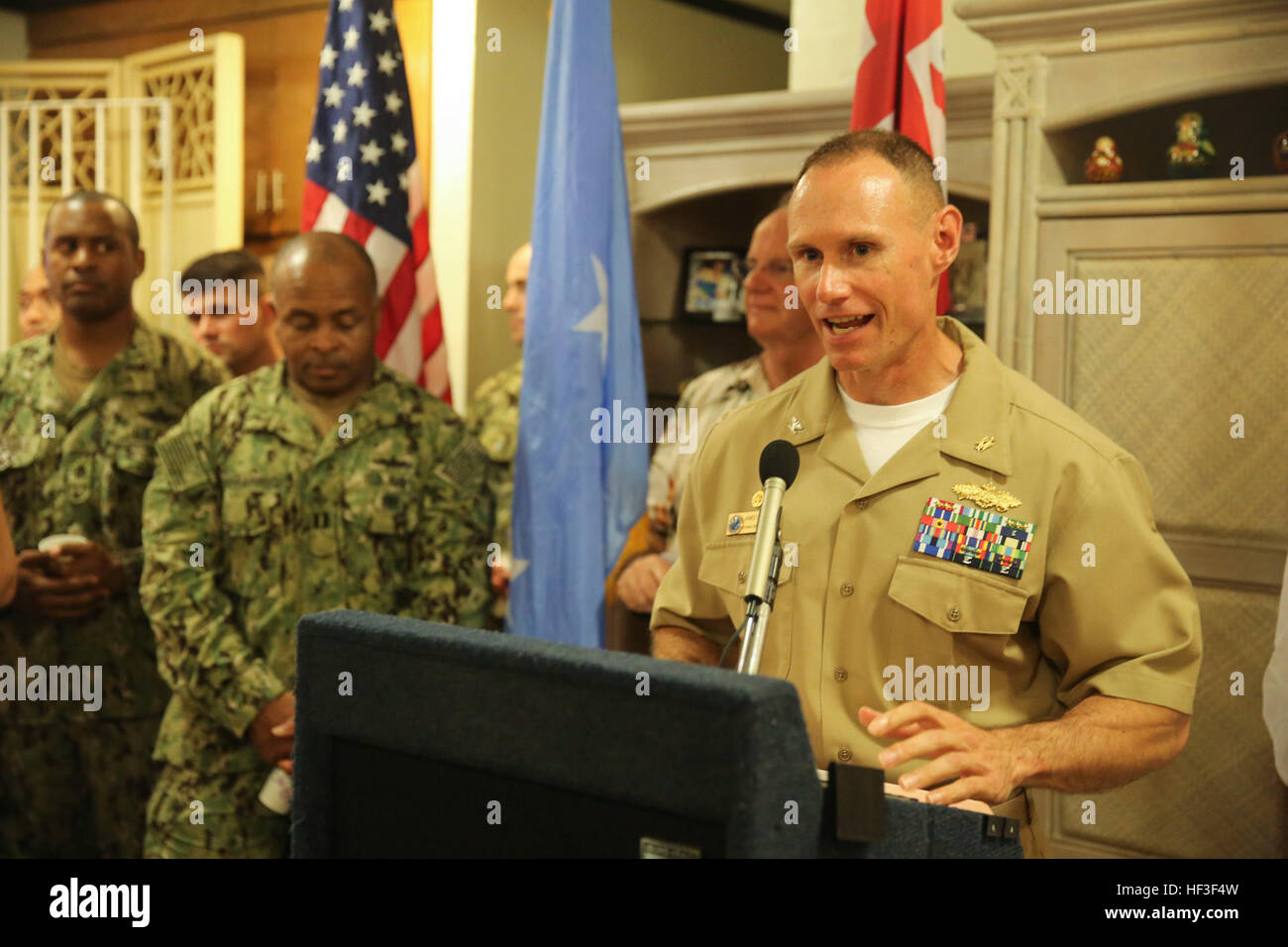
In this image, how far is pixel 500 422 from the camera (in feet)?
11.8

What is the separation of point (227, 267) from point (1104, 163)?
90.8 inches

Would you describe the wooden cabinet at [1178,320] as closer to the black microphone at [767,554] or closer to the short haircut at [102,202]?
the black microphone at [767,554]

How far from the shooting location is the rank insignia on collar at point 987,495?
153 centimetres

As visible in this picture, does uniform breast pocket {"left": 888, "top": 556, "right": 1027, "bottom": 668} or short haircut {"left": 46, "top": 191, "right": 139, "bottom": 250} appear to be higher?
short haircut {"left": 46, "top": 191, "right": 139, "bottom": 250}

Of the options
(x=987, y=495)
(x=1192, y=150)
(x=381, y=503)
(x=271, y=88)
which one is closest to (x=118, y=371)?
(x=381, y=503)

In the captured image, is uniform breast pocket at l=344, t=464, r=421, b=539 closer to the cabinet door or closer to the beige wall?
the cabinet door

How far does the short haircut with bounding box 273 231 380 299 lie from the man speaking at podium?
1366 millimetres

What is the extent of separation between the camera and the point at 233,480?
2709 mm

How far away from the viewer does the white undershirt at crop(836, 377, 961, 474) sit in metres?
1.64

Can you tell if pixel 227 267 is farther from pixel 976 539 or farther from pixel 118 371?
pixel 976 539

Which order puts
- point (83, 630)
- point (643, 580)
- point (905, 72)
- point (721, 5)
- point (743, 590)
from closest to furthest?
point (743, 590) < point (905, 72) < point (643, 580) < point (83, 630) < point (721, 5)

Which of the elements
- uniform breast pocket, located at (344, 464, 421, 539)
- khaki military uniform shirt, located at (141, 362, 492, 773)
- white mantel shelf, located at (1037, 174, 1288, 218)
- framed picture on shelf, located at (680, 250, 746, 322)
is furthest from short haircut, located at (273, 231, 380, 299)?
white mantel shelf, located at (1037, 174, 1288, 218)

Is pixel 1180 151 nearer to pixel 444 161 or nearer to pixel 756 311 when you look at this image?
pixel 756 311

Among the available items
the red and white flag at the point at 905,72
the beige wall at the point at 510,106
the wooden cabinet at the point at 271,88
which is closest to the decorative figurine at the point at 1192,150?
the red and white flag at the point at 905,72
